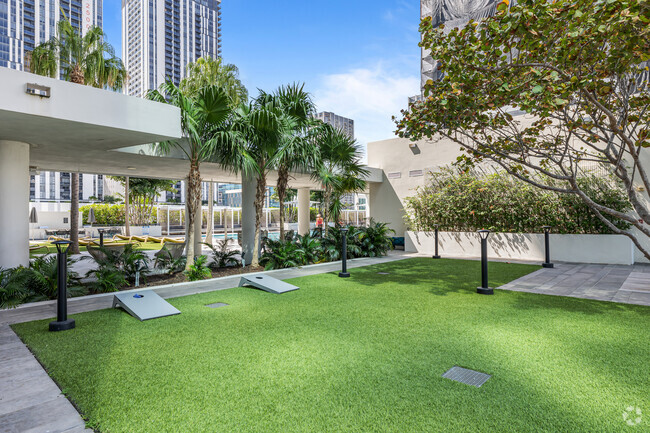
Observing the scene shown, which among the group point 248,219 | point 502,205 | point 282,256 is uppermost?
point 502,205

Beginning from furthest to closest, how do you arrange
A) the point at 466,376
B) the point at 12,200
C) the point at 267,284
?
the point at 12,200 < the point at 267,284 < the point at 466,376

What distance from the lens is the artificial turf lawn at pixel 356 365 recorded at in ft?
7.95

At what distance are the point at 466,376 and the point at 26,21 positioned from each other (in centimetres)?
10292

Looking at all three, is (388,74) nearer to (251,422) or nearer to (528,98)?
(528,98)

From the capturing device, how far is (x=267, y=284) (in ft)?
22.2

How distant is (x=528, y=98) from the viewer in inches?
182

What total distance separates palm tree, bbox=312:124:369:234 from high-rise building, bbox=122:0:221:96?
96851 mm

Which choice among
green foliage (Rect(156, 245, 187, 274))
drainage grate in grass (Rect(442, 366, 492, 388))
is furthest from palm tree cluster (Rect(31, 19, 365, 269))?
drainage grate in grass (Rect(442, 366, 492, 388))

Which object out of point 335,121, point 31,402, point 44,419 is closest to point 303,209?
point 335,121

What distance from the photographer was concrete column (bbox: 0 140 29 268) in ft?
22.5

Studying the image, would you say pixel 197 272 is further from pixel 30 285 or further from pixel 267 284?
pixel 30 285

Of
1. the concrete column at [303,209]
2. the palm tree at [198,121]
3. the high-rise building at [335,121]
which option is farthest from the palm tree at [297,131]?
the concrete column at [303,209]

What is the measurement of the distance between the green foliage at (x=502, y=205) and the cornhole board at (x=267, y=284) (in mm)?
6054

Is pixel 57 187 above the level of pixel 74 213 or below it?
above
